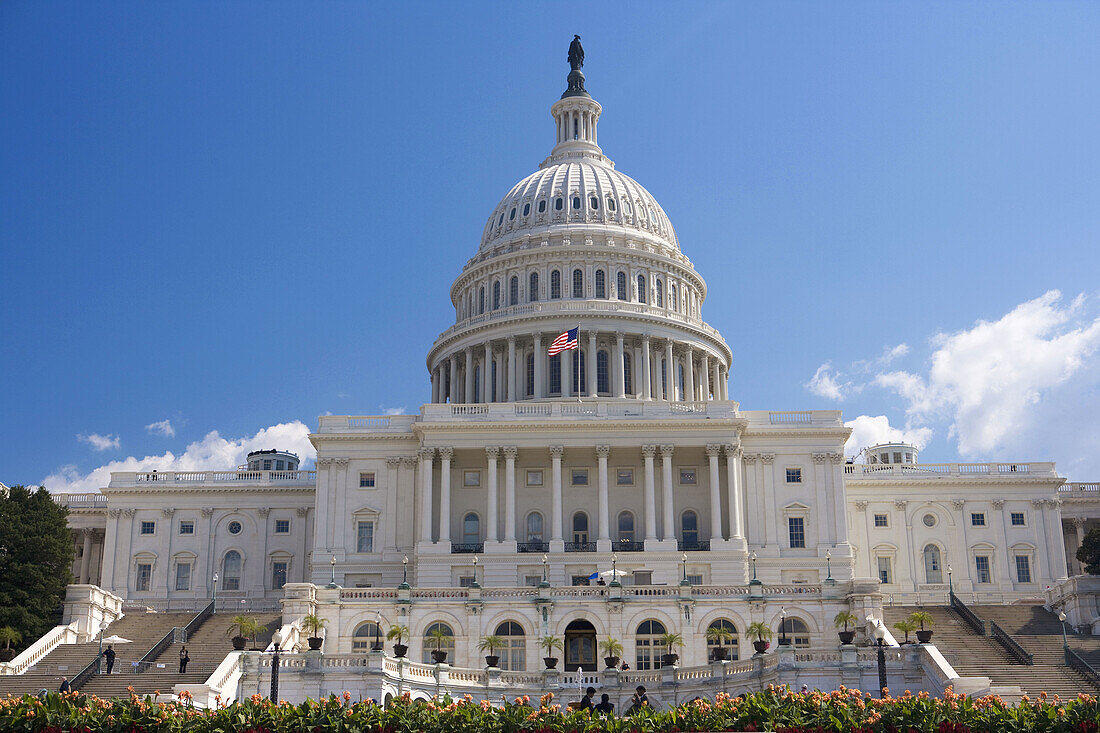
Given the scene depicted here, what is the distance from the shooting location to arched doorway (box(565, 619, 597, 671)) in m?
65.9

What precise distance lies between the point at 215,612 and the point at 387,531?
15.4 metres

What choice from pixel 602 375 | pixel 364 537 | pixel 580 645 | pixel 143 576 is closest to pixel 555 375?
pixel 602 375

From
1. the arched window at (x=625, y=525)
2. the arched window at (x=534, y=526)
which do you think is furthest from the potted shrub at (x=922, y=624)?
the arched window at (x=534, y=526)

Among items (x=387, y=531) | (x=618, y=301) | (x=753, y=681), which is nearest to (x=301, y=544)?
(x=387, y=531)

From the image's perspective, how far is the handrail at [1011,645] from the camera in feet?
194

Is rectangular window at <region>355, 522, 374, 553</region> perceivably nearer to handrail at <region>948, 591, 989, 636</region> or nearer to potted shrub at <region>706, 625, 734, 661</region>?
potted shrub at <region>706, 625, 734, 661</region>

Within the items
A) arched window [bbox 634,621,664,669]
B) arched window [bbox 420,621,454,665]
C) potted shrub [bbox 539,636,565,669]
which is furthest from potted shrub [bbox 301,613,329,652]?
Result: arched window [bbox 634,621,664,669]

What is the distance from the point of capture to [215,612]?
74.6 m

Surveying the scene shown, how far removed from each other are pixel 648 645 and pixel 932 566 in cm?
3789

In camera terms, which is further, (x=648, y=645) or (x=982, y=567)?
(x=982, y=567)

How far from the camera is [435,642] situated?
2586 inches

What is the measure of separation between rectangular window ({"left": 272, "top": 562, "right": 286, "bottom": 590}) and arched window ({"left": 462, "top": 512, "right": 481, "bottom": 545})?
57.4ft

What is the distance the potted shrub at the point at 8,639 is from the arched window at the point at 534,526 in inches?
1271

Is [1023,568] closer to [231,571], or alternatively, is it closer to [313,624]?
[313,624]
